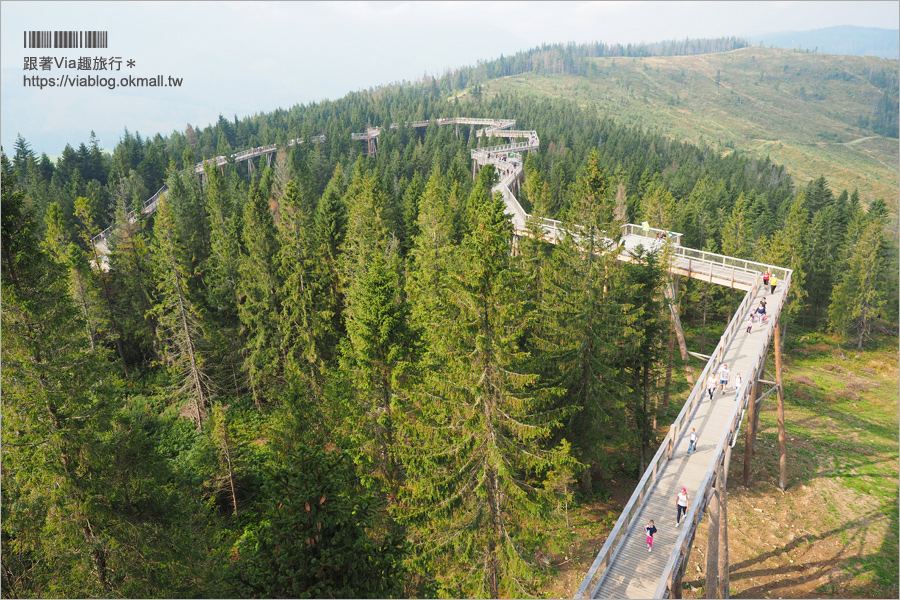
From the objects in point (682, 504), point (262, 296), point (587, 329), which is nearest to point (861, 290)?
point (587, 329)

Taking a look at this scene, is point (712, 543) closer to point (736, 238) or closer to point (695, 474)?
point (695, 474)

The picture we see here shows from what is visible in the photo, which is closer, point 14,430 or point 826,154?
point 14,430

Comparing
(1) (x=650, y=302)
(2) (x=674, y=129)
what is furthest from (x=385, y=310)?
(2) (x=674, y=129)

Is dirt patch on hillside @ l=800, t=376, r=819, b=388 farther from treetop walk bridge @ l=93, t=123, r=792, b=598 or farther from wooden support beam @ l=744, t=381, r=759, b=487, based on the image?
wooden support beam @ l=744, t=381, r=759, b=487

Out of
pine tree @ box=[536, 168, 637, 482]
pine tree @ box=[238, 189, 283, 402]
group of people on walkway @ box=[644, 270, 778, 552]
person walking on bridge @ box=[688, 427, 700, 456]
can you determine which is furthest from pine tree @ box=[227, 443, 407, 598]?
pine tree @ box=[238, 189, 283, 402]

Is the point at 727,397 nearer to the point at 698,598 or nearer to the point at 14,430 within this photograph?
the point at 698,598
